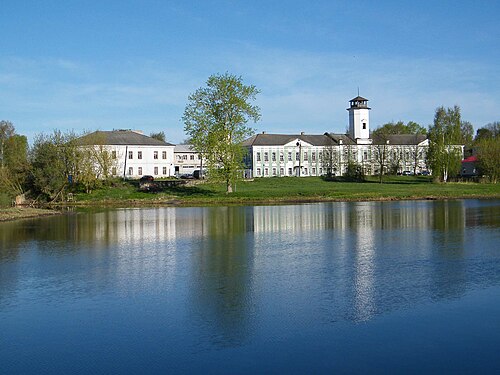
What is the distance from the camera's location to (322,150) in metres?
92.9

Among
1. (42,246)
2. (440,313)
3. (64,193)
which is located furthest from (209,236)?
(64,193)

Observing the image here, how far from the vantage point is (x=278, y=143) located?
9300cm

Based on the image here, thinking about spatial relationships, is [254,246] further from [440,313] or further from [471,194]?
[471,194]

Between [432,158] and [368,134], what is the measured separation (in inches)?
868

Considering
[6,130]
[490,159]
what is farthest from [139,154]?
[490,159]

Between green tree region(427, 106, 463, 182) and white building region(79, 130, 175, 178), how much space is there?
35020mm

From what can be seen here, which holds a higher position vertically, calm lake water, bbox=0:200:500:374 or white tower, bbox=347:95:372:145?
white tower, bbox=347:95:372:145

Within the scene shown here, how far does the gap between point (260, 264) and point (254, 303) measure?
5293mm

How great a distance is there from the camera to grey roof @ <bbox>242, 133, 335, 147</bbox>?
304 feet

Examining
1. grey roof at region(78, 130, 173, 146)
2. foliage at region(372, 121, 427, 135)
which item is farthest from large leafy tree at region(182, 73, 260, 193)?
foliage at region(372, 121, 427, 135)

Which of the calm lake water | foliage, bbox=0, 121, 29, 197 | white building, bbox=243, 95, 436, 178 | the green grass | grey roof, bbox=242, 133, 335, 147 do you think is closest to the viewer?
the calm lake water

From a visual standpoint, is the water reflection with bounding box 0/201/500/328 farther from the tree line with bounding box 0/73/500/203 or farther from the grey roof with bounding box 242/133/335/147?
the grey roof with bounding box 242/133/335/147

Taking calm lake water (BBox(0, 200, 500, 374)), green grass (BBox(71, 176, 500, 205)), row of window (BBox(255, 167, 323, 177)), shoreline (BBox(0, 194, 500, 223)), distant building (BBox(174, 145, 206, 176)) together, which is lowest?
calm lake water (BBox(0, 200, 500, 374))

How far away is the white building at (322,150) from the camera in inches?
3612
